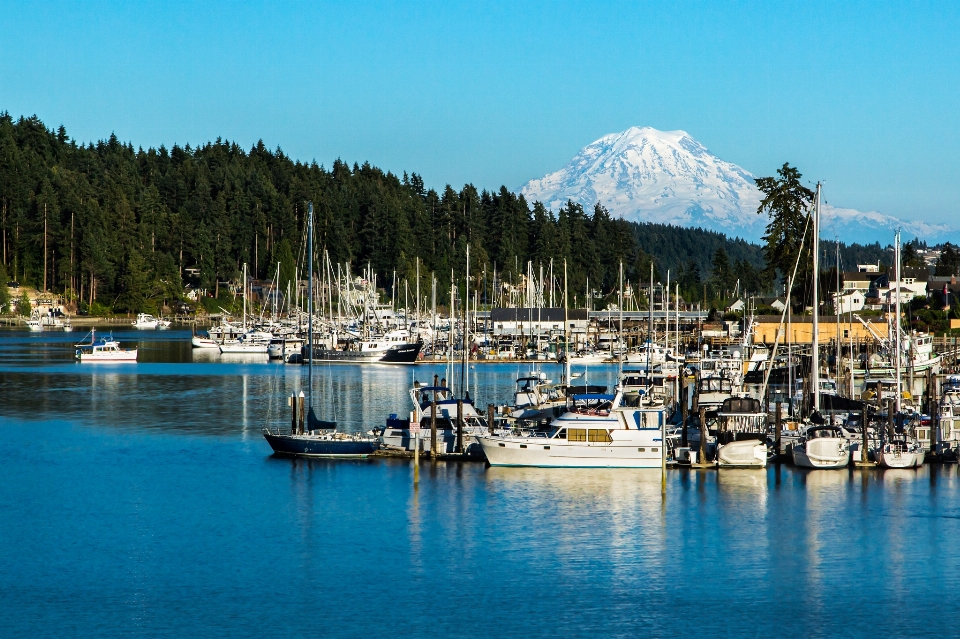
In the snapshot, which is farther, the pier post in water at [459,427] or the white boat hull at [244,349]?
the white boat hull at [244,349]

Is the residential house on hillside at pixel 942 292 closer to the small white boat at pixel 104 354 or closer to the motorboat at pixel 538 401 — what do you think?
the motorboat at pixel 538 401

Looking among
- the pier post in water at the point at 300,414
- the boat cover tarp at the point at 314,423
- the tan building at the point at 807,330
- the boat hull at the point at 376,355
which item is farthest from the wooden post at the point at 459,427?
the boat hull at the point at 376,355

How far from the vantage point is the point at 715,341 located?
106 metres

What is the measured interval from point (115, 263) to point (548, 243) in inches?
2603

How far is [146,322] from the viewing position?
152375mm

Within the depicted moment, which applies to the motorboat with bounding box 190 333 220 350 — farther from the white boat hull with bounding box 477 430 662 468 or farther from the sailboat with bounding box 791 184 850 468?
the sailboat with bounding box 791 184 850 468

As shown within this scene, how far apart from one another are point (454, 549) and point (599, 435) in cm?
992

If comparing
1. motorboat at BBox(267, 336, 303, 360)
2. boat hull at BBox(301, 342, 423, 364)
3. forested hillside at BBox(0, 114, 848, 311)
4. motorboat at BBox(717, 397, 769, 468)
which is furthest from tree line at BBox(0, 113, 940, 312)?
motorboat at BBox(717, 397, 769, 468)

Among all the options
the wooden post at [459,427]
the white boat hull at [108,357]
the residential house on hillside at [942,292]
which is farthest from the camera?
the residential house on hillside at [942,292]

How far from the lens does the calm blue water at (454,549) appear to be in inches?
1078

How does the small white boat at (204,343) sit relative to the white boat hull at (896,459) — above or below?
above

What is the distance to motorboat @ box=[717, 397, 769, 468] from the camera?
41875mm

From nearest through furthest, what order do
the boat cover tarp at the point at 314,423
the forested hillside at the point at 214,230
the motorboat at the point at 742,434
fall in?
the motorboat at the point at 742,434 → the boat cover tarp at the point at 314,423 → the forested hillside at the point at 214,230

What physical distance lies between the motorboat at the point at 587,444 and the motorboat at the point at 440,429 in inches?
64.6
